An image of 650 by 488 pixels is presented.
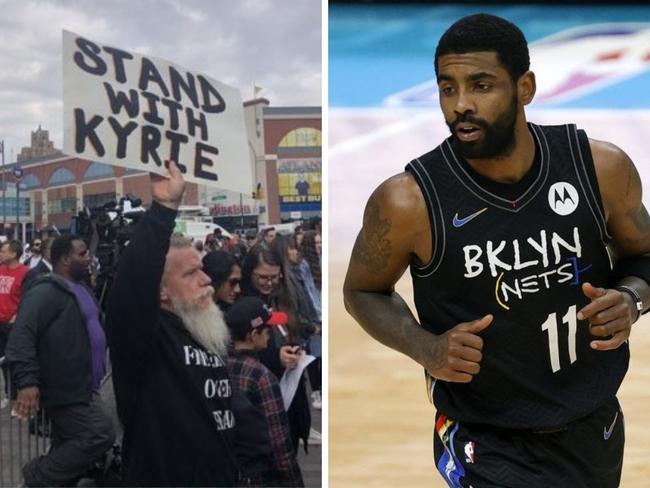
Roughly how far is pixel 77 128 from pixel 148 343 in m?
1.01

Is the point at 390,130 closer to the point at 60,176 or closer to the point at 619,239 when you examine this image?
the point at 60,176

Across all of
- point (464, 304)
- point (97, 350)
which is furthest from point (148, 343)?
point (464, 304)

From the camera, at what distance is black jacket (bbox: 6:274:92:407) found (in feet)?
14.1

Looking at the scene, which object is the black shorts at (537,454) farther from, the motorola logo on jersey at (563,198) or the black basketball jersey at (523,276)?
the motorola logo on jersey at (563,198)

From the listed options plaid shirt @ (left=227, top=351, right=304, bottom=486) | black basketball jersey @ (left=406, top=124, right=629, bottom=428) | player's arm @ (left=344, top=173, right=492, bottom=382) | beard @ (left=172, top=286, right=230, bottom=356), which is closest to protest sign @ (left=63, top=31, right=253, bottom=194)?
beard @ (left=172, top=286, right=230, bottom=356)

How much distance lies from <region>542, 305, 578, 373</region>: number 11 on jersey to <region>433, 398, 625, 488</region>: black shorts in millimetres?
149

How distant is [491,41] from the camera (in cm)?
193

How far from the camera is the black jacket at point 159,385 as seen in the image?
4.37m

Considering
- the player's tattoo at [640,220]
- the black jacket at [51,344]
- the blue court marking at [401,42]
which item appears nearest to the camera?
the player's tattoo at [640,220]

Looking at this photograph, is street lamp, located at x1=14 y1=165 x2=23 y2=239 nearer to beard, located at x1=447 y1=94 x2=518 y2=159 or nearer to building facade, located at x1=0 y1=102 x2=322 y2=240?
building facade, located at x1=0 y1=102 x2=322 y2=240

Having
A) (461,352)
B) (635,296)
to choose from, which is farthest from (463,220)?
(635,296)

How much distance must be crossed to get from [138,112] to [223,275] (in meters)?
0.82

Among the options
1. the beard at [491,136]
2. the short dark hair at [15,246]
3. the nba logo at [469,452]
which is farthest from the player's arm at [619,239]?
the short dark hair at [15,246]

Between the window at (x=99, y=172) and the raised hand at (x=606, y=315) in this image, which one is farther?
the window at (x=99, y=172)
